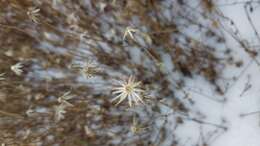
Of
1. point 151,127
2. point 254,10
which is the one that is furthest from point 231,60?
point 151,127

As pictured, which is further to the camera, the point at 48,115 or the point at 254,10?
Answer: the point at 48,115

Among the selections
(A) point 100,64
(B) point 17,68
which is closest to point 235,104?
(A) point 100,64

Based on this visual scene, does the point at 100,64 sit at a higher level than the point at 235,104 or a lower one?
higher

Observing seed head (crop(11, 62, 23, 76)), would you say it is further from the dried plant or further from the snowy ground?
the snowy ground

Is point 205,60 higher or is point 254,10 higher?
point 254,10

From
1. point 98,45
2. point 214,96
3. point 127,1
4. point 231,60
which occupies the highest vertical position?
point 127,1

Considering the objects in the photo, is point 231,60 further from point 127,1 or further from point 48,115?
point 48,115

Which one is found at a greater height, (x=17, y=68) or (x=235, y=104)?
(x=17, y=68)

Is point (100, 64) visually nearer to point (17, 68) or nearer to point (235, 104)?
point (17, 68)

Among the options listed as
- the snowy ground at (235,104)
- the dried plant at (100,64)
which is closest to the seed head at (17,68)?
the dried plant at (100,64)

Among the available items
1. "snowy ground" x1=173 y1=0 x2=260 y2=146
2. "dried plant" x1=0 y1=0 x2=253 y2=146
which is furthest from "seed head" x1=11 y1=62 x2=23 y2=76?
"snowy ground" x1=173 y1=0 x2=260 y2=146

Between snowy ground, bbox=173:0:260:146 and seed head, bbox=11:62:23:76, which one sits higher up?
seed head, bbox=11:62:23:76
